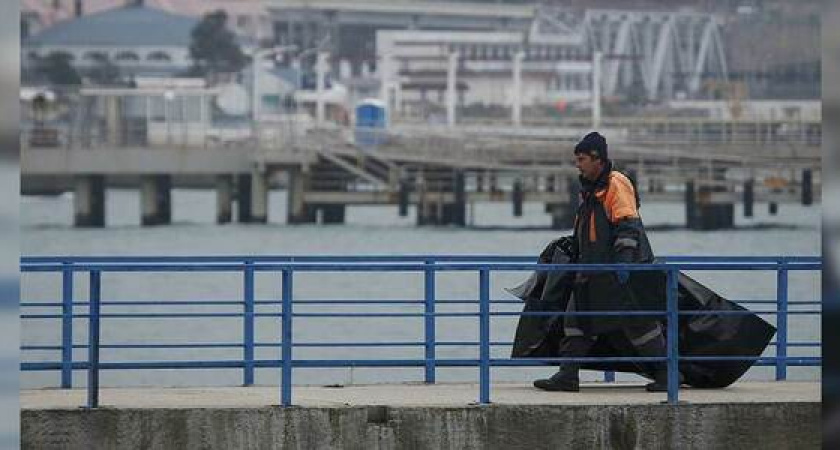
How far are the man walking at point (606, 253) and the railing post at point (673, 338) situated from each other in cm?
22

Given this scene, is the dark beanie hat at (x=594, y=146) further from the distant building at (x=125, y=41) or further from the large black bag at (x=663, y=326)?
the distant building at (x=125, y=41)

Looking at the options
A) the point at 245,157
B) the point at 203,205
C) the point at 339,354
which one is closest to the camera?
the point at 339,354

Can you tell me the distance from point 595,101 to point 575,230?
126959 millimetres

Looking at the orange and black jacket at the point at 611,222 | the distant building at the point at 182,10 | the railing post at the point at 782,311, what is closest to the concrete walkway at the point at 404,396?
the railing post at the point at 782,311

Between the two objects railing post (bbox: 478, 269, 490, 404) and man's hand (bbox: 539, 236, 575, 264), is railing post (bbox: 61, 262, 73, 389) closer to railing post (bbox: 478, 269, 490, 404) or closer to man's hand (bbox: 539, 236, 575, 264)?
railing post (bbox: 478, 269, 490, 404)

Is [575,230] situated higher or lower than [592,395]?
higher

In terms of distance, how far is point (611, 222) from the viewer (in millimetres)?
9453

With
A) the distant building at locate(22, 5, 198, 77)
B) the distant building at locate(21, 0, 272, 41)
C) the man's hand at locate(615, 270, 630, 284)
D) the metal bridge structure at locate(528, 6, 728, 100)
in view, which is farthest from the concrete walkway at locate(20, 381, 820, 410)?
the distant building at locate(21, 0, 272, 41)

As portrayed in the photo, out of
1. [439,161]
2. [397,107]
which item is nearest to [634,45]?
[397,107]

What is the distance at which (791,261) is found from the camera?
10297mm

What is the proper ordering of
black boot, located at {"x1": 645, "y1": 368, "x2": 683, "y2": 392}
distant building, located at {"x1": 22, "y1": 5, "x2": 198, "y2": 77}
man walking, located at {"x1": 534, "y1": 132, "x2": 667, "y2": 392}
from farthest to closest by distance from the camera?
distant building, located at {"x1": 22, "y1": 5, "x2": 198, "y2": 77}
black boot, located at {"x1": 645, "y1": 368, "x2": 683, "y2": 392}
man walking, located at {"x1": 534, "y1": 132, "x2": 667, "y2": 392}

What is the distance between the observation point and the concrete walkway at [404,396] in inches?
365

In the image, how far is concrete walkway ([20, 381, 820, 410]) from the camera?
927 cm

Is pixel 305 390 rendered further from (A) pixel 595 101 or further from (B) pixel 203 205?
(A) pixel 595 101
